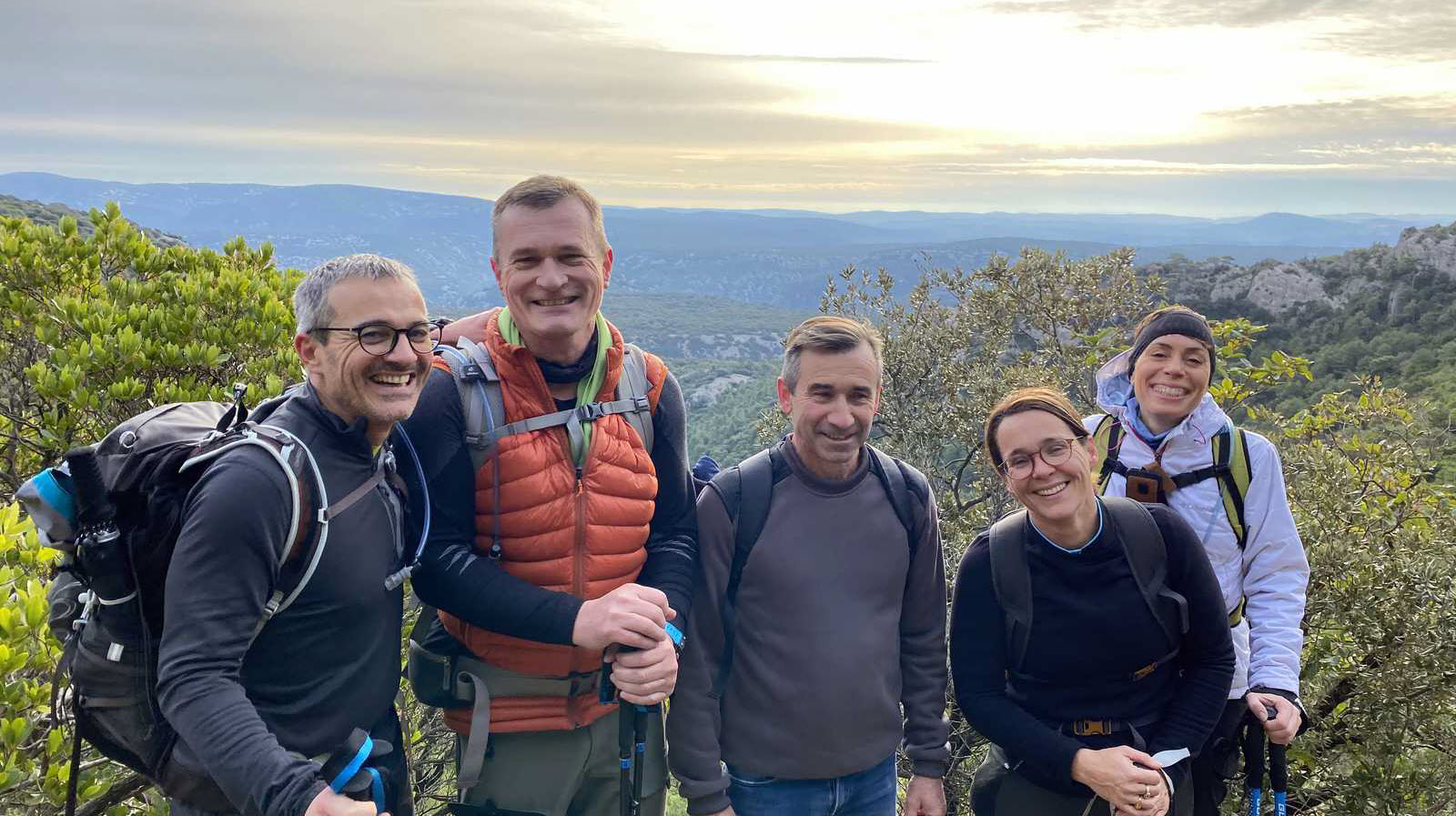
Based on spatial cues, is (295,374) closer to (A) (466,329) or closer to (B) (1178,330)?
(A) (466,329)

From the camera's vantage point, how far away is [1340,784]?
5.16 meters

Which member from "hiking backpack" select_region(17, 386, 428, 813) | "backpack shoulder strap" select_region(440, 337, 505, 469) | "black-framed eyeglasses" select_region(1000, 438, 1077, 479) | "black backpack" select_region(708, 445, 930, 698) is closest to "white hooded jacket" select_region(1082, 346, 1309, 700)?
"black-framed eyeglasses" select_region(1000, 438, 1077, 479)

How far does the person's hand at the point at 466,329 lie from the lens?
3.28m

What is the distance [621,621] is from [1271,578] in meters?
2.80

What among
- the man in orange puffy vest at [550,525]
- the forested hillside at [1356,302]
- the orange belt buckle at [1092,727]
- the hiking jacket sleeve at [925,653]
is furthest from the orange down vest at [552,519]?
the forested hillside at [1356,302]

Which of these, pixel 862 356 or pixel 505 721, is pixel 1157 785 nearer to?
pixel 862 356

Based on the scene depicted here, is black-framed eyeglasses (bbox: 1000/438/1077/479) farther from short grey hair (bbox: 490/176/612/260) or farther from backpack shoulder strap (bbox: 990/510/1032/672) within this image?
short grey hair (bbox: 490/176/612/260)

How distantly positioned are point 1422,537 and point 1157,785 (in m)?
4.40

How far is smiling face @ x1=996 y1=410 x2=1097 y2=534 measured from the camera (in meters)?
3.25

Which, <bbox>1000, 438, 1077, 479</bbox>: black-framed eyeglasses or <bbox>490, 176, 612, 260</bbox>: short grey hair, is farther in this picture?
<bbox>1000, 438, 1077, 479</bbox>: black-framed eyeglasses

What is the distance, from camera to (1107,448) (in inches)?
159

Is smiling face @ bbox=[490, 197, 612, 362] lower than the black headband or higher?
higher

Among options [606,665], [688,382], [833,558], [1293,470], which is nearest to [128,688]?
[606,665]

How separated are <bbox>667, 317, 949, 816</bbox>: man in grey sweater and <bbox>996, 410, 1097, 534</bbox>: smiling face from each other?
46 centimetres
